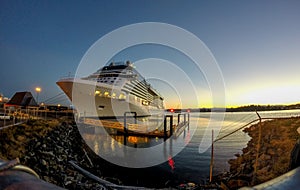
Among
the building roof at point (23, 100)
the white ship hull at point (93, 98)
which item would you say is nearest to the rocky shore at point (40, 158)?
the white ship hull at point (93, 98)

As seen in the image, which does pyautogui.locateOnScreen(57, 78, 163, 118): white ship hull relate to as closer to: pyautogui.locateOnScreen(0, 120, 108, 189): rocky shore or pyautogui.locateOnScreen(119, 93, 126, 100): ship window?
pyautogui.locateOnScreen(119, 93, 126, 100): ship window

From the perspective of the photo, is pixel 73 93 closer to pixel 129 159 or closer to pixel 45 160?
Result: pixel 129 159

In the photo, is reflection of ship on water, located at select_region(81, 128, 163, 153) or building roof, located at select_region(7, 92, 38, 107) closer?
reflection of ship on water, located at select_region(81, 128, 163, 153)

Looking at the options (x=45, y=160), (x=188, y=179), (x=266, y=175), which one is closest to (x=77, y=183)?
(x=45, y=160)

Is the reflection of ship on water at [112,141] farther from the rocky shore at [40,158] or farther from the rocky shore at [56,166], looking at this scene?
the rocky shore at [40,158]

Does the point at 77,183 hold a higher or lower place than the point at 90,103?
lower

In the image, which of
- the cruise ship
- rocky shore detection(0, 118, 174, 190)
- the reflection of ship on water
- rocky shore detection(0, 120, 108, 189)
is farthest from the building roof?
rocky shore detection(0, 120, 108, 189)

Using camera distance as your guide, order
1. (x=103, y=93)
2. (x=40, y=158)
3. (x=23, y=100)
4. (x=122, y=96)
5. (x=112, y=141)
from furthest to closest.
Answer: (x=122, y=96)
(x=23, y=100)
(x=103, y=93)
(x=112, y=141)
(x=40, y=158)

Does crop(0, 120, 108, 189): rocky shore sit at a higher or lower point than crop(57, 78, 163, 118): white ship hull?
lower

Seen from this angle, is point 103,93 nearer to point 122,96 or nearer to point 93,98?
point 93,98

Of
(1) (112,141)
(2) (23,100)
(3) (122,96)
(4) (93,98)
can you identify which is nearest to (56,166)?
(1) (112,141)

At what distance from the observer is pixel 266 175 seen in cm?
738

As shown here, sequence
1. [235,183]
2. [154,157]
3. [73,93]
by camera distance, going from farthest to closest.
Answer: [73,93]
[154,157]
[235,183]

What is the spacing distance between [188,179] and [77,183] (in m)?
6.12
